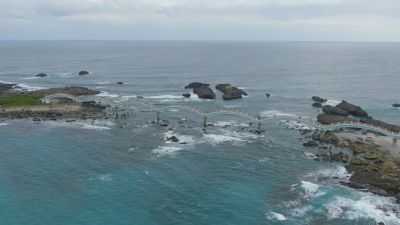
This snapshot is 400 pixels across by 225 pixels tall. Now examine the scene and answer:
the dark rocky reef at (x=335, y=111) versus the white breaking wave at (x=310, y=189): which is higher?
the dark rocky reef at (x=335, y=111)

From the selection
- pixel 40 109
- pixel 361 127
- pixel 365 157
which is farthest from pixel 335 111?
pixel 40 109

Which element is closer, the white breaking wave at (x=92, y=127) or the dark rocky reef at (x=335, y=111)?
the white breaking wave at (x=92, y=127)

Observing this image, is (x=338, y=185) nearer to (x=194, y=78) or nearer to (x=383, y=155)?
(x=383, y=155)

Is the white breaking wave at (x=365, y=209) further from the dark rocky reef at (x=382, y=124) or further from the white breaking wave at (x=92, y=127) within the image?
the white breaking wave at (x=92, y=127)

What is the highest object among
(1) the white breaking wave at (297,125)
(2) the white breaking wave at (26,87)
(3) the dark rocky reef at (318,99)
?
(2) the white breaking wave at (26,87)

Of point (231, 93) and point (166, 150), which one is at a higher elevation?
point (231, 93)

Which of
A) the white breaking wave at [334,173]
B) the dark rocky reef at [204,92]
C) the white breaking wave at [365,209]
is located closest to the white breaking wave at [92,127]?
the dark rocky reef at [204,92]

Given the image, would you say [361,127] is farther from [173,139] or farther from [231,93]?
[231,93]
